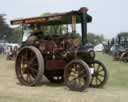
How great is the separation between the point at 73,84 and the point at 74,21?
1845 mm

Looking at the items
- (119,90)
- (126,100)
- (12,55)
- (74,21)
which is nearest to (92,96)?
(126,100)

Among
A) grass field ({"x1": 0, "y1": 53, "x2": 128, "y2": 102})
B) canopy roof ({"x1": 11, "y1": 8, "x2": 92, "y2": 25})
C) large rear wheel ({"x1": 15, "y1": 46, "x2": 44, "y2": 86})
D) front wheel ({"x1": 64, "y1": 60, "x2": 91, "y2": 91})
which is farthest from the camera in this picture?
large rear wheel ({"x1": 15, "y1": 46, "x2": 44, "y2": 86})

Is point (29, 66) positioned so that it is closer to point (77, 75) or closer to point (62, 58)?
point (62, 58)

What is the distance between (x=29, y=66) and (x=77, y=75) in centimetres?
183

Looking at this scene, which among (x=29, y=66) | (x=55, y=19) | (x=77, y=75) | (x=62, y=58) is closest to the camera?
(x=77, y=75)

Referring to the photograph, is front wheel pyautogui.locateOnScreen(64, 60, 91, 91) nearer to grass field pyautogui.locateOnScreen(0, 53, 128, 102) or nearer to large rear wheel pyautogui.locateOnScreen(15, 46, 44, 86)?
grass field pyautogui.locateOnScreen(0, 53, 128, 102)

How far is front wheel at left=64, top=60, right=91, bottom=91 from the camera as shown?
11367 mm

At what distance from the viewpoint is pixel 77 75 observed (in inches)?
461

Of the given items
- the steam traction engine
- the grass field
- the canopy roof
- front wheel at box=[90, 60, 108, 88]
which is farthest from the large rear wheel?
front wheel at box=[90, 60, 108, 88]

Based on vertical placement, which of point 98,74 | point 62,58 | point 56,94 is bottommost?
point 56,94

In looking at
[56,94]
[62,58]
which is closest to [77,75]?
[62,58]

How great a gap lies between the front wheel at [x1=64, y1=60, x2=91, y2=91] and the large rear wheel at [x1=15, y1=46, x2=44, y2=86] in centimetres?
88

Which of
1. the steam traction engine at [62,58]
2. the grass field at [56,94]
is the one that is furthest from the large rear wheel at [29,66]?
the grass field at [56,94]

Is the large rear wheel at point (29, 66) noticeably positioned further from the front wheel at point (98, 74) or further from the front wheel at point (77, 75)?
the front wheel at point (98, 74)
